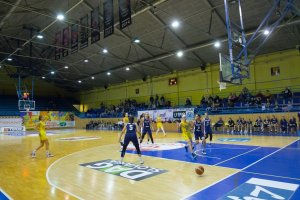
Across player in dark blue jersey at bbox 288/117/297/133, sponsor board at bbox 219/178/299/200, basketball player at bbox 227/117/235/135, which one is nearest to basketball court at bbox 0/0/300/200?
sponsor board at bbox 219/178/299/200

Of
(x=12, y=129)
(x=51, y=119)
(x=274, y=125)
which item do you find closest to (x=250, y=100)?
(x=274, y=125)

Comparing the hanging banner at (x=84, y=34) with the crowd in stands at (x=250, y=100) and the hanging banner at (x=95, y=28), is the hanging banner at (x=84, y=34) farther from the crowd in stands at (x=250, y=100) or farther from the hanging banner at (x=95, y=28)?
the crowd in stands at (x=250, y=100)

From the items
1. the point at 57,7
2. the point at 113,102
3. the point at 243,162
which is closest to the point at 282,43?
the point at 243,162

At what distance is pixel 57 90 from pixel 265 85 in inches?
1418

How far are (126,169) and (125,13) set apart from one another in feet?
26.8

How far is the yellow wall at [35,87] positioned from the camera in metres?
37.8

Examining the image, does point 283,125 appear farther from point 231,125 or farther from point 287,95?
point 231,125

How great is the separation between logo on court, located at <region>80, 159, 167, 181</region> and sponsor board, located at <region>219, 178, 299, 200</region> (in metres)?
2.48

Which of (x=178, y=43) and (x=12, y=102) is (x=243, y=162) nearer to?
(x=178, y=43)

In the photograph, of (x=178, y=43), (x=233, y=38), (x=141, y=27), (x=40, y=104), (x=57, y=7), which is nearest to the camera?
(x=233, y=38)

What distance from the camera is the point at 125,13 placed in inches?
477

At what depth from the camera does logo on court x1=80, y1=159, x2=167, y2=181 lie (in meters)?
6.72

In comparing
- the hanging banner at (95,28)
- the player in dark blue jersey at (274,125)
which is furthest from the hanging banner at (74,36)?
the player in dark blue jersey at (274,125)

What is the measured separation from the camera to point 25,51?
28.1 meters
